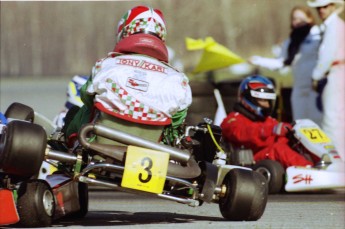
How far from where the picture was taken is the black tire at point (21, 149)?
19.1 ft

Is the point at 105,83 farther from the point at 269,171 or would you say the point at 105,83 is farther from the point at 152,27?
the point at 269,171

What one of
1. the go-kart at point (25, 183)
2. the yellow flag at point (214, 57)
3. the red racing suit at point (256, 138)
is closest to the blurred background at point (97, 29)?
the yellow flag at point (214, 57)

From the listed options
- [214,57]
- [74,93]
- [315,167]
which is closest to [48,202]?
[315,167]

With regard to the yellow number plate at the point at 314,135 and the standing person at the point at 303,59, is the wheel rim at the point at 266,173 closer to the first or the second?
the yellow number plate at the point at 314,135

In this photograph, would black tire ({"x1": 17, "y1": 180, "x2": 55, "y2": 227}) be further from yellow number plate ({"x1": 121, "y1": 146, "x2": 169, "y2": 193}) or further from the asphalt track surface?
yellow number plate ({"x1": 121, "y1": 146, "x2": 169, "y2": 193})

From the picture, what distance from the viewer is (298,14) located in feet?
39.6

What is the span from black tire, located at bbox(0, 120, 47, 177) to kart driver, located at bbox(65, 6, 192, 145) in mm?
552

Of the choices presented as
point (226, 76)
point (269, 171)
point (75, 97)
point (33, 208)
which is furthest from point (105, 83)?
point (226, 76)

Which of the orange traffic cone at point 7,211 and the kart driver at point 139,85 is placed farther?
the kart driver at point 139,85

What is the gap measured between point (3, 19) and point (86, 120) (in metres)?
7.07

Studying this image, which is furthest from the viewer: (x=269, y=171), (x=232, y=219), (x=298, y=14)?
(x=298, y=14)

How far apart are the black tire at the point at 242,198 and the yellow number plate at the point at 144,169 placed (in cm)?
59

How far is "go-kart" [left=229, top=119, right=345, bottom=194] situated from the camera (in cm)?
971

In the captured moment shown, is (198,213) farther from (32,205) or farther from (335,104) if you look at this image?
(335,104)
